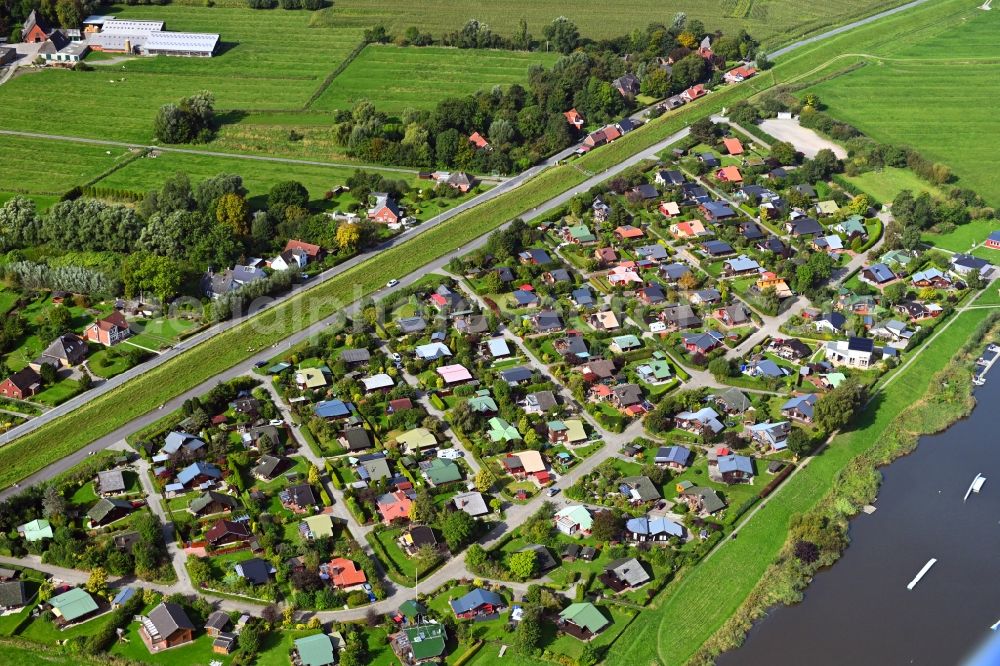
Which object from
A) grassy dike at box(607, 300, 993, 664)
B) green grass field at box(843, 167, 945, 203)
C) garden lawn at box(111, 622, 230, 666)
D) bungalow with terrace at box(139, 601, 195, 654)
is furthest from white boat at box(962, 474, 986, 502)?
bungalow with terrace at box(139, 601, 195, 654)

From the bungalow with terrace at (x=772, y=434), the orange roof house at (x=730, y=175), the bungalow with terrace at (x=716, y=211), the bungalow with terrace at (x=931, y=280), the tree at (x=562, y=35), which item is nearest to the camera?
the bungalow with terrace at (x=772, y=434)

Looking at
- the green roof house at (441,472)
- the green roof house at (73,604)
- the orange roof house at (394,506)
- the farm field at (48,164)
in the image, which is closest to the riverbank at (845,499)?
the orange roof house at (394,506)

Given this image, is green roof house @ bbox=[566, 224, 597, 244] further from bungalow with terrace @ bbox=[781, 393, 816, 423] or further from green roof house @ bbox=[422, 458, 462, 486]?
green roof house @ bbox=[422, 458, 462, 486]

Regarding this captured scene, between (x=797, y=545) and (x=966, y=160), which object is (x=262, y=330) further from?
(x=966, y=160)

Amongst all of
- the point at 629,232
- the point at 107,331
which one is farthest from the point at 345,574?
the point at 629,232

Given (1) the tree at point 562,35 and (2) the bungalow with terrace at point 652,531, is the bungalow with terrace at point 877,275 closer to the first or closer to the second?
(2) the bungalow with terrace at point 652,531
